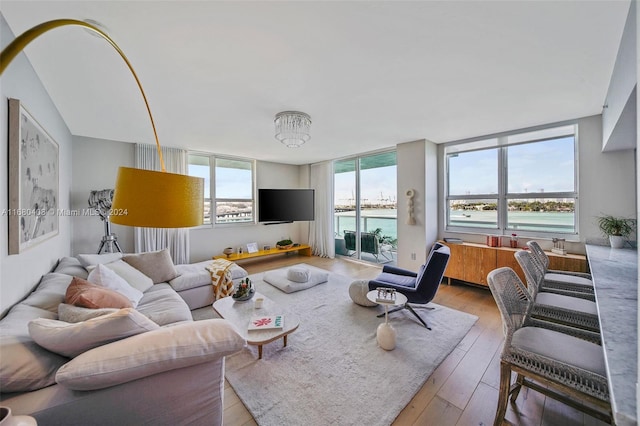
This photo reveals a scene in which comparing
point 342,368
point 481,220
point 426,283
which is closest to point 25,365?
point 342,368

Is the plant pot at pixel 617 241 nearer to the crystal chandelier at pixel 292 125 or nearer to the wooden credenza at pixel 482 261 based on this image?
the wooden credenza at pixel 482 261

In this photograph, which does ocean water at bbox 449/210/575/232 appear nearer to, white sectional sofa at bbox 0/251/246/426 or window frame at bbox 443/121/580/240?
window frame at bbox 443/121/580/240

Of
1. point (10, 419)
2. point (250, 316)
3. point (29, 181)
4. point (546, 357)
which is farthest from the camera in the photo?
point (250, 316)

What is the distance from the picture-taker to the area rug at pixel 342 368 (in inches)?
61.4

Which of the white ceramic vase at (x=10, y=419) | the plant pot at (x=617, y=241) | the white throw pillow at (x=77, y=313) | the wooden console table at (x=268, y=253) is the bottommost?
the wooden console table at (x=268, y=253)

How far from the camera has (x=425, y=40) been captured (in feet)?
5.24

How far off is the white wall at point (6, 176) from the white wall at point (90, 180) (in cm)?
99

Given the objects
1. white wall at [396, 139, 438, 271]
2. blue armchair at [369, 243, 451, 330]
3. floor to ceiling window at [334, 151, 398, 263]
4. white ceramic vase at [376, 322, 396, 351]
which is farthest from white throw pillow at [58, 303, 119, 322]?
floor to ceiling window at [334, 151, 398, 263]

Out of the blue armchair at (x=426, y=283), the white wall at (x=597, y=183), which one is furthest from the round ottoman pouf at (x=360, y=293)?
the white wall at (x=597, y=183)

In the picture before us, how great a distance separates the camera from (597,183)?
2.93m

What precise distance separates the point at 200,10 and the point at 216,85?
0.87 m

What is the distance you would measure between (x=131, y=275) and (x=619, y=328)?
12.1 ft

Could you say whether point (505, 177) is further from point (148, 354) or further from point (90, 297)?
point (90, 297)

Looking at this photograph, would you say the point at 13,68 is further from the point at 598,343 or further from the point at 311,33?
the point at 598,343
